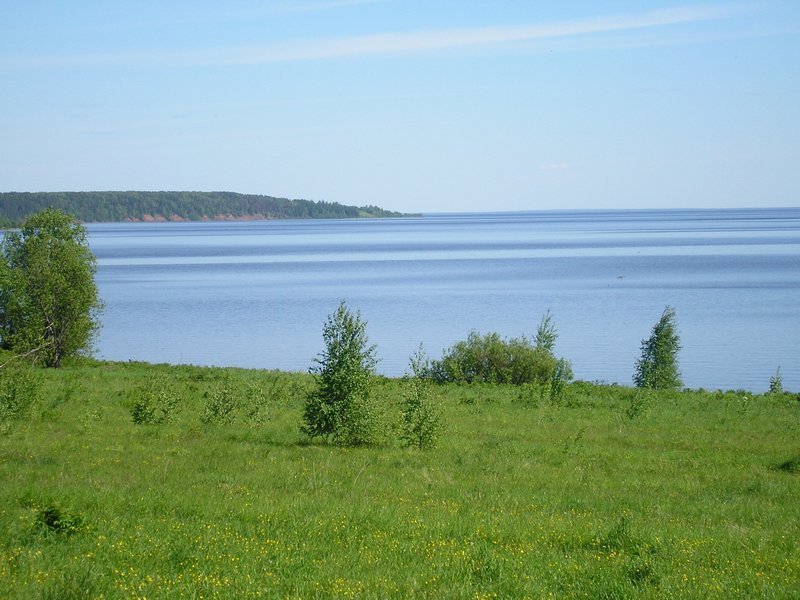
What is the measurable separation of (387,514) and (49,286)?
153 feet

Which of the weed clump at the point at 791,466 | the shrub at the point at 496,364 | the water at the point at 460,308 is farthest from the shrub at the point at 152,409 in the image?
the water at the point at 460,308

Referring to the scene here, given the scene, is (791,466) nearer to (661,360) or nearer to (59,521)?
(59,521)

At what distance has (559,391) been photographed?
3522 cm

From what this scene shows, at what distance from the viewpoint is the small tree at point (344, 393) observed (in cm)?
2042

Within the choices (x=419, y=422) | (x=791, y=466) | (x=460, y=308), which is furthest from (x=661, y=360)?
(x=460, y=308)

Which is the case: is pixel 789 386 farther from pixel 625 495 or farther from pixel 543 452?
pixel 625 495

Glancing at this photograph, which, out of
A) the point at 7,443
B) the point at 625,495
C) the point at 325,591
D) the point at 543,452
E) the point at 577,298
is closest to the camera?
the point at 325,591

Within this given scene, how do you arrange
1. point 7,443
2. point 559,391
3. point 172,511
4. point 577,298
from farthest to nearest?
1. point 577,298
2. point 559,391
3. point 7,443
4. point 172,511

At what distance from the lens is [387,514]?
12.1 m

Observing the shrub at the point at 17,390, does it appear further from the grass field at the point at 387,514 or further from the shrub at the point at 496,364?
the shrub at the point at 496,364

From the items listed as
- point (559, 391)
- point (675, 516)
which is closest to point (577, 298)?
point (559, 391)

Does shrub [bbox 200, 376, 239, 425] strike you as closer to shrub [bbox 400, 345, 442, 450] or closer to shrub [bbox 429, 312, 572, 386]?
shrub [bbox 400, 345, 442, 450]

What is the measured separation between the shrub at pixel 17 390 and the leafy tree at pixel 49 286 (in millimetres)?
30799

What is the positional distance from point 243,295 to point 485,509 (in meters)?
96.9
